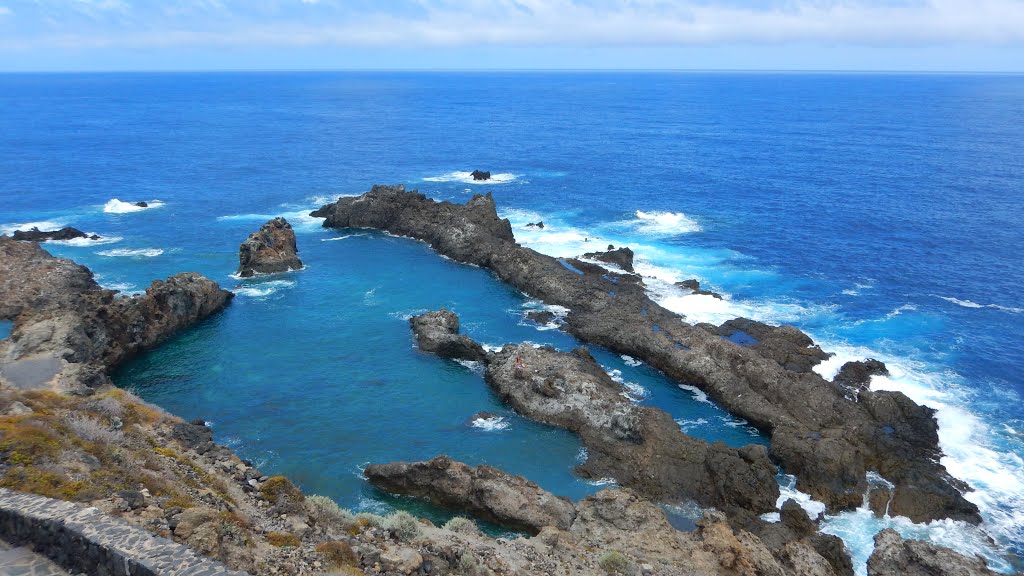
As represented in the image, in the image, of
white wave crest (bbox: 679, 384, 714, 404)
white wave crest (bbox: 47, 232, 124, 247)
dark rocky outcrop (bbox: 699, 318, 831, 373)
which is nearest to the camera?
white wave crest (bbox: 679, 384, 714, 404)

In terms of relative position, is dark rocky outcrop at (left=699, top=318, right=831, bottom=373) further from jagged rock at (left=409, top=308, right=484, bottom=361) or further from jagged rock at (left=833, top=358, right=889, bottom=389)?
jagged rock at (left=409, top=308, right=484, bottom=361)

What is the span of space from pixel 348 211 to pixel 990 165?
12329cm

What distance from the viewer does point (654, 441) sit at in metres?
44.4

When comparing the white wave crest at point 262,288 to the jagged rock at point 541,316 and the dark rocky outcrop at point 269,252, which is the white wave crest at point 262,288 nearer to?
the dark rocky outcrop at point 269,252

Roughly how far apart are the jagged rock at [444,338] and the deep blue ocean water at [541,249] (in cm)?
136

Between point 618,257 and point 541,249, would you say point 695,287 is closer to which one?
point 618,257

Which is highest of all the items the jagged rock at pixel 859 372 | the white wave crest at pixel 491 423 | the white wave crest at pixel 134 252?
the white wave crest at pixel 134 252

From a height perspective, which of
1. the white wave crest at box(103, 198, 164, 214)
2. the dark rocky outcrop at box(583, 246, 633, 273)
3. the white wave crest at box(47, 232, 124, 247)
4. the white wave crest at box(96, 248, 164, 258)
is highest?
the white wave crest at box(103, 198, 164, 214)

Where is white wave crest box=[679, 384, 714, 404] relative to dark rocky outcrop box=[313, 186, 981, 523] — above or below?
below

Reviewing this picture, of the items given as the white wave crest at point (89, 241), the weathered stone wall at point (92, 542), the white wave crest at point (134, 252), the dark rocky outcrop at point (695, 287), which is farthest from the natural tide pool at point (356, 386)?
the white wave crest at point (89, 241)

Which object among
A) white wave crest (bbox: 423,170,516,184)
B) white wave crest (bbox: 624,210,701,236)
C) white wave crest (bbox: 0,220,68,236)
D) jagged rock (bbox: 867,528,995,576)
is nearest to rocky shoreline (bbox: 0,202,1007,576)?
jagged rock (bbox: 867,528,995,576)

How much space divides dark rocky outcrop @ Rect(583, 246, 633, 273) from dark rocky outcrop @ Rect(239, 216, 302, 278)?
3515cm

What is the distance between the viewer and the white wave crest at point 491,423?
47281 millimetres

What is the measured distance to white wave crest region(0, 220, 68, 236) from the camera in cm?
8531
